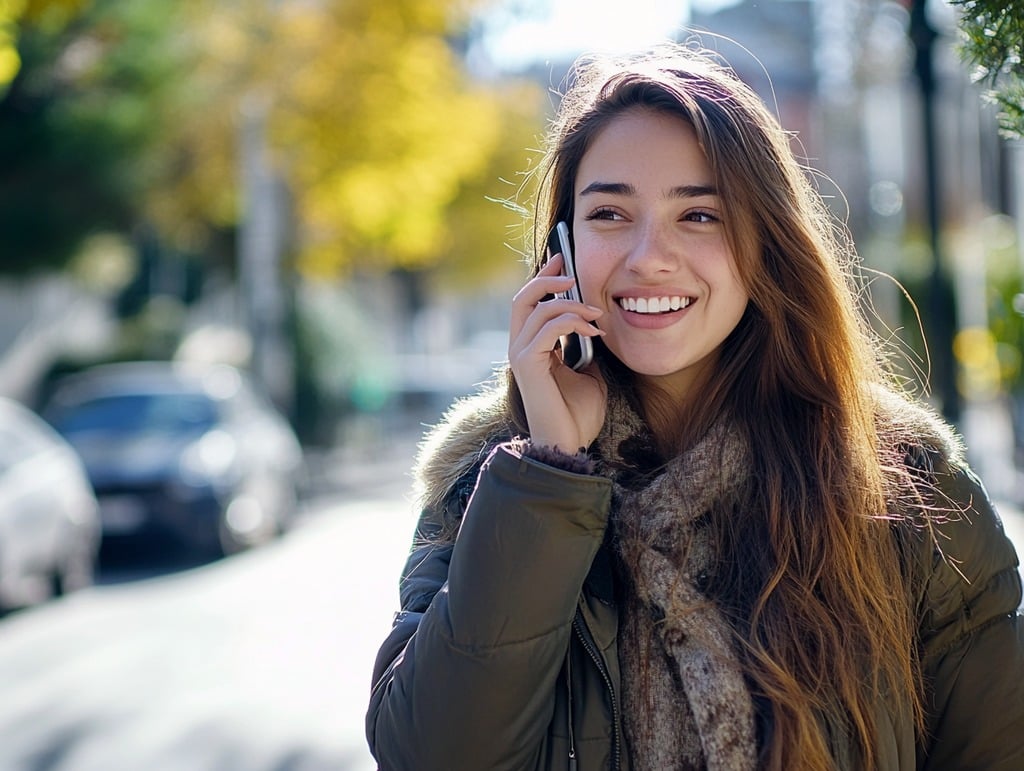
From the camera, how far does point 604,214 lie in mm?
2266

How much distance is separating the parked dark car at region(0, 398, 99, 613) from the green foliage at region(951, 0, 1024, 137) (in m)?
8.69

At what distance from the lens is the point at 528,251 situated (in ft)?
9.05

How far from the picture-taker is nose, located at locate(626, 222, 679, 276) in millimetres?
2191

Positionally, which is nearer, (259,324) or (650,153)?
(650,153)

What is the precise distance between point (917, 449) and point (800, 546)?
0.28 m

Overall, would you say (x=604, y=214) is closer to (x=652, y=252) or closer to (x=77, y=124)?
(x=652, y=252)

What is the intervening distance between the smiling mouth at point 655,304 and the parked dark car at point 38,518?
8.39 m

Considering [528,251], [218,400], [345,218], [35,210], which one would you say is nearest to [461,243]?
[345,218]

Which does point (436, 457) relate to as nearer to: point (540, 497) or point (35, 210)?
point (540, 497)

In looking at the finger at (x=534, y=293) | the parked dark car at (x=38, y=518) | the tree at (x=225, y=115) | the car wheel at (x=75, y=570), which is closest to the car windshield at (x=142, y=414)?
the parked dark car at (x=38, y=518)

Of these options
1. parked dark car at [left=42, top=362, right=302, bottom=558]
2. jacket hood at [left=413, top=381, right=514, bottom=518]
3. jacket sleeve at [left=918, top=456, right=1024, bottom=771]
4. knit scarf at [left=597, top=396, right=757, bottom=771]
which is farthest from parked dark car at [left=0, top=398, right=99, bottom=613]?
jacket sleeve at [left=918, top=456, right=1024, bottom=771]

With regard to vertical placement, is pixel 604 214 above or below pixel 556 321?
above

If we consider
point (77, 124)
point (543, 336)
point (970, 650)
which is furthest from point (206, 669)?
point (77, 124)

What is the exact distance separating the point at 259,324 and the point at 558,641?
67.8 ft
